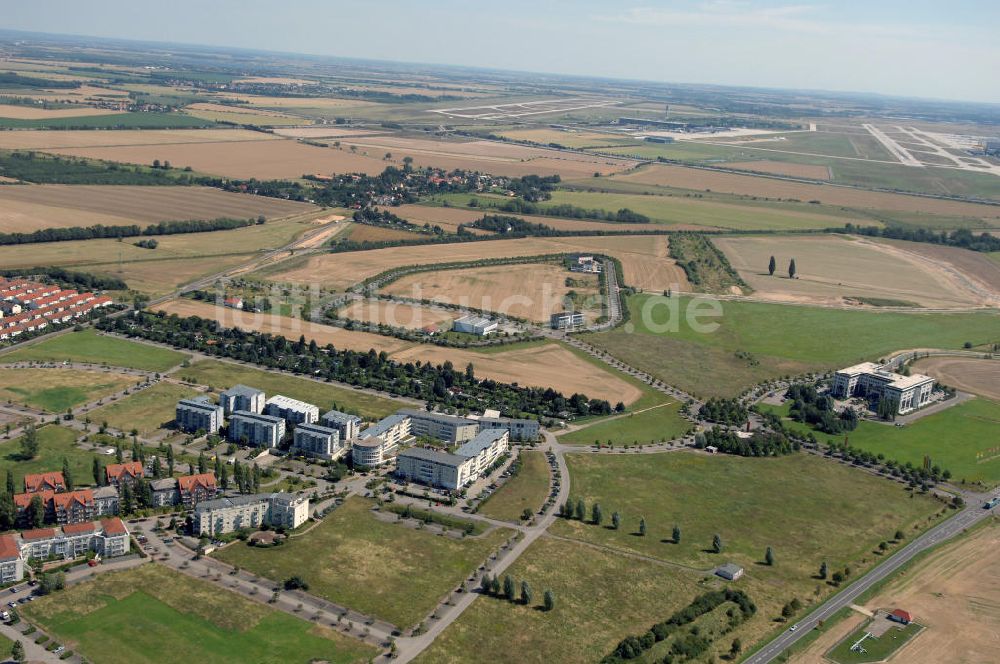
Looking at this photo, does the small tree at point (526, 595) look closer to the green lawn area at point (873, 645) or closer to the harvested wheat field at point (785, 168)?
the green lawn area at point (873, 645)

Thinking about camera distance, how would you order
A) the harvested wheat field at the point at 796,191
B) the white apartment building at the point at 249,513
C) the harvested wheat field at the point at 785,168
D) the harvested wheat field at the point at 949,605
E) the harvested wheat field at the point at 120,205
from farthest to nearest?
the harvested wheat field at the point at 785,168 → the harvested wheat field at the point at 796,191 → the harvested wheat field at the point at 120,205 → the white apartment building at the point at 249,513 → the harvested wheat field at the point at 949,605

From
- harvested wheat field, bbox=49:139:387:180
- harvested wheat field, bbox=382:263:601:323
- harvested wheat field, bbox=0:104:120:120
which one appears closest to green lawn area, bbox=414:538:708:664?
harvested wheat field, bbox=382:263:601:323

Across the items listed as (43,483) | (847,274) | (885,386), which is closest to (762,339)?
(885,386)

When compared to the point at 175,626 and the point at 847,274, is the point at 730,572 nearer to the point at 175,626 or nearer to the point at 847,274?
the point at 175,626

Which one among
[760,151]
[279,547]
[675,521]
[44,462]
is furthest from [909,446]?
[760,151]

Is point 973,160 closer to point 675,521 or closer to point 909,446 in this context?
point 909,446

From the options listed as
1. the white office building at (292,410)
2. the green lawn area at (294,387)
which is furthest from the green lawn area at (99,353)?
the white office building at (292,410)
